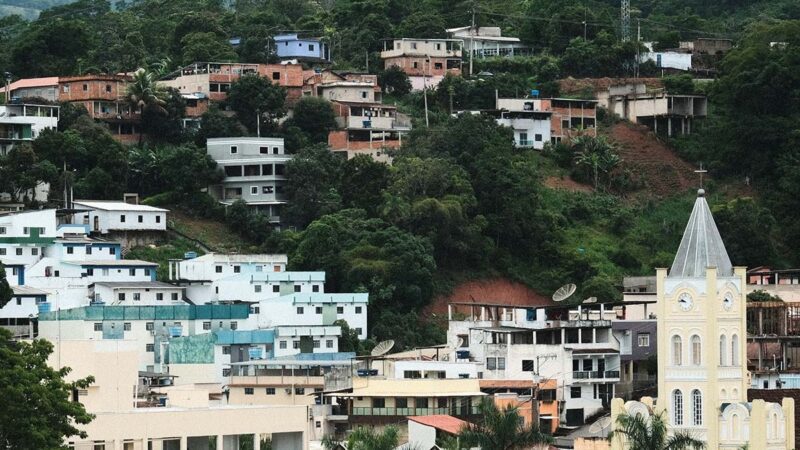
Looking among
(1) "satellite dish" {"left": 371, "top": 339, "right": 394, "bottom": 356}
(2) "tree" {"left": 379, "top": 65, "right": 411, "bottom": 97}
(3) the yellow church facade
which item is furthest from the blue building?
(3) the yellow church facade

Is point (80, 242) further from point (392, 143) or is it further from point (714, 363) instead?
point (714, 363)

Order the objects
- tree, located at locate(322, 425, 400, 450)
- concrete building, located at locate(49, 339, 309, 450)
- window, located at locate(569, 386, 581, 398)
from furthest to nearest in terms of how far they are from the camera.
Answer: window, located at locate(569, 386, 581, 398)
concrete building, located at locate(49, 339, 309, 450)
tree, located at locate(322, 425, 400, 450)

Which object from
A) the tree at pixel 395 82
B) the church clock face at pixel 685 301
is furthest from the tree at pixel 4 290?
the tree at pixel 395 82

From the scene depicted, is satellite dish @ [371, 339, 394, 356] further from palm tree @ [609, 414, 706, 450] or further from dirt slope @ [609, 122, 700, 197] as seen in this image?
dirt slope @ [609, 122, 700, 197]

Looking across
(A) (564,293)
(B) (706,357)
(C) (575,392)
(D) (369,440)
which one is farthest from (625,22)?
(D) (369,440)

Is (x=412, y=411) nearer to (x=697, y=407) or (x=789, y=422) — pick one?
(x=697, y=407)
